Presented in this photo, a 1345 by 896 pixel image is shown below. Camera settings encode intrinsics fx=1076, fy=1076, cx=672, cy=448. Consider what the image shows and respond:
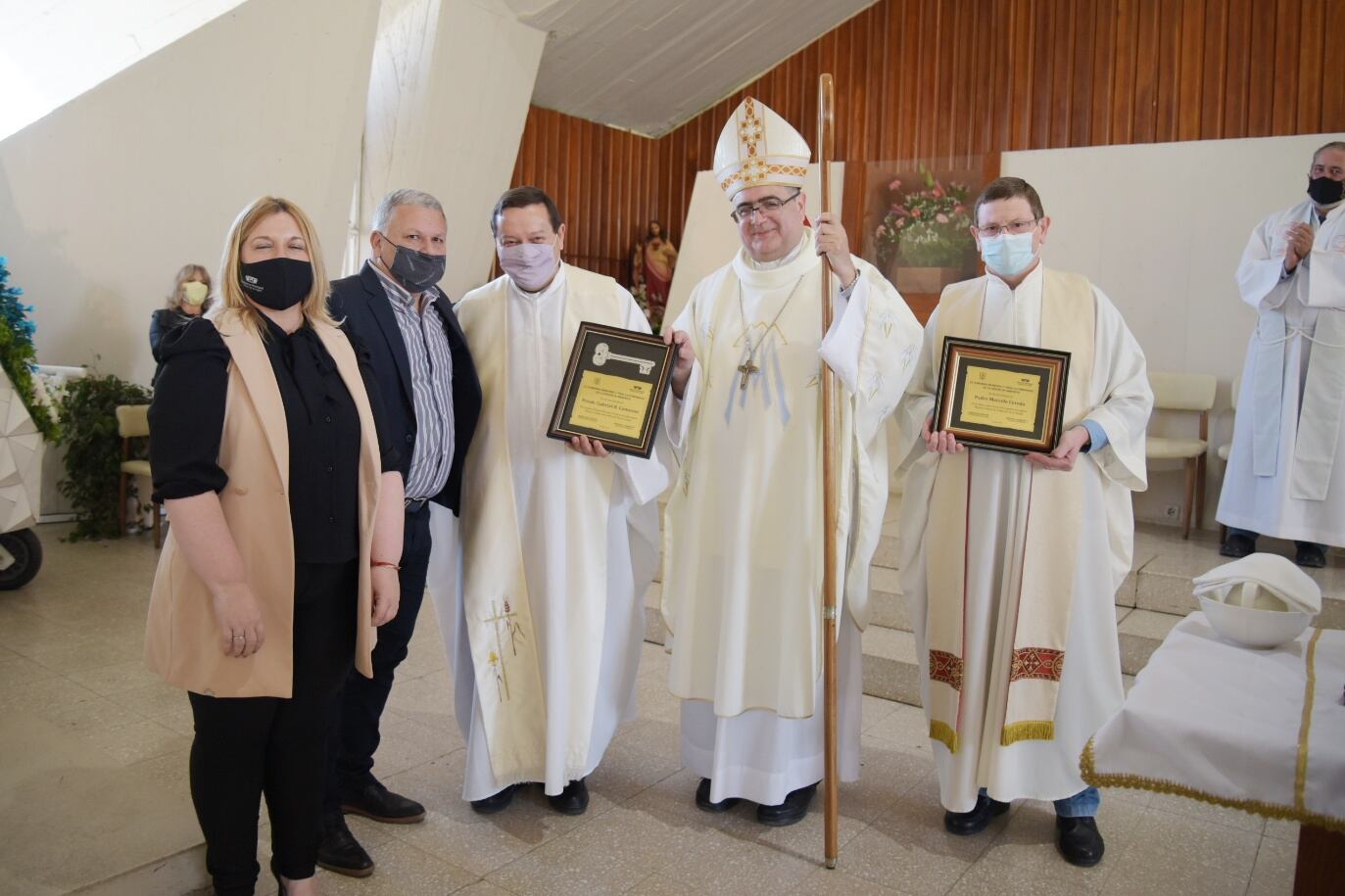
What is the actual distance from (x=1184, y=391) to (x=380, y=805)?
5220 millimetres

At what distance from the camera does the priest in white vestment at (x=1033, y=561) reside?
8.77 ft

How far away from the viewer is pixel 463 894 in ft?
7.98

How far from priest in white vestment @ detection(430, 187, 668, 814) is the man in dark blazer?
0.09 m

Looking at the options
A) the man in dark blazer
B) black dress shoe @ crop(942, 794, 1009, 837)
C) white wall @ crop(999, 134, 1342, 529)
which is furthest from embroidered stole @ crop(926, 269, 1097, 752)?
white wall @ crop(999, 134, 1342, 529)

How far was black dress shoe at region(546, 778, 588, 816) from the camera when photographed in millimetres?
2883

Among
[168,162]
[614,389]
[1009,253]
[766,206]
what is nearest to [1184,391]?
[1009,253]

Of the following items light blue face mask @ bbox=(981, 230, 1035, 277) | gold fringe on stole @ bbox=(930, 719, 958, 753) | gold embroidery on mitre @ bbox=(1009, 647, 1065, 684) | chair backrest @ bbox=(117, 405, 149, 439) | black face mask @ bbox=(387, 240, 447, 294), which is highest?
light blue face mask @ bbox=(981, 230, 1035, 277)

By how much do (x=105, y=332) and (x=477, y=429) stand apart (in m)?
5.09

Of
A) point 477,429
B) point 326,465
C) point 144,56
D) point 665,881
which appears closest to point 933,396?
point 477,429

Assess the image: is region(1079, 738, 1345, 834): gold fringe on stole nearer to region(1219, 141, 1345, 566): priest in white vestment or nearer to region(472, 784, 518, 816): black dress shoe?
region(472, 784, 518, 816): black dress shoe

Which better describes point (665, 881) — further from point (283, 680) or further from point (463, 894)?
point (283, 680)

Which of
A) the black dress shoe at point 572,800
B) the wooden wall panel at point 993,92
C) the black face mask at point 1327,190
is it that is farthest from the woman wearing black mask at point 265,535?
the wooden wall panel at point 993,92

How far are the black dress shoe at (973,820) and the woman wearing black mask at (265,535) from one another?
5.27 feet

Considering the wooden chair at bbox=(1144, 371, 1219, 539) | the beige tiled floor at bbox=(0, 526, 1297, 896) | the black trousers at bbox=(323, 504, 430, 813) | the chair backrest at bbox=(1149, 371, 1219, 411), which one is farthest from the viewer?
the chair backrest at bbox=(1149, 371, 1219, 411)
